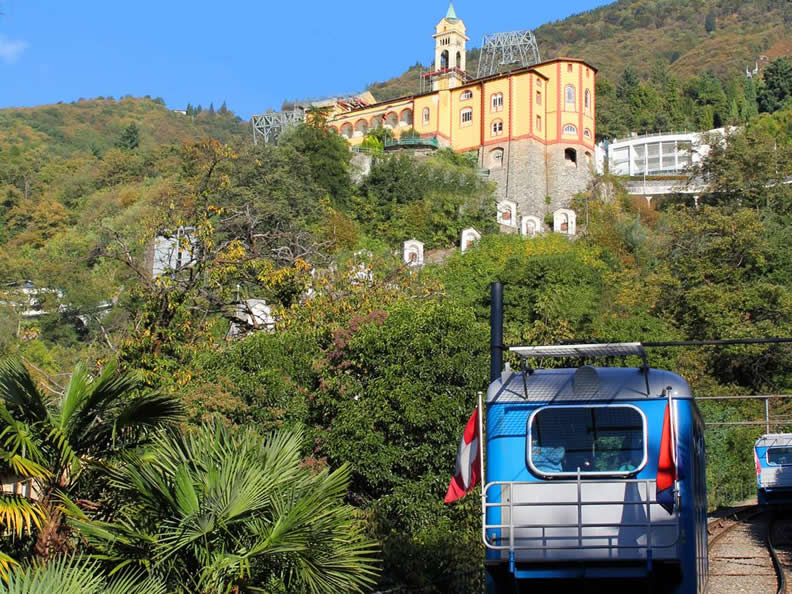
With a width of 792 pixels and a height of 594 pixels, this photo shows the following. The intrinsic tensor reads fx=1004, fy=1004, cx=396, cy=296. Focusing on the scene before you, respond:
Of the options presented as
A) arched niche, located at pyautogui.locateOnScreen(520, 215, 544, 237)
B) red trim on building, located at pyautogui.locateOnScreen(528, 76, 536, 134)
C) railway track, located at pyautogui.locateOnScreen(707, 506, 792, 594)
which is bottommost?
railway track, located at pyautogui.locateOnScreen(707, 506, 792, 594)

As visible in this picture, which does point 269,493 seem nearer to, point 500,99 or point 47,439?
point 47,439

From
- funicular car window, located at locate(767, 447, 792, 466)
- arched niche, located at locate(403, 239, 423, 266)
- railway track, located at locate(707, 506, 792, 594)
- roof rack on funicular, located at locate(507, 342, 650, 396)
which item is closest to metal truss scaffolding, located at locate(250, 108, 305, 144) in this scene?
arched niche, located at locate(403, 239, 423, 266)

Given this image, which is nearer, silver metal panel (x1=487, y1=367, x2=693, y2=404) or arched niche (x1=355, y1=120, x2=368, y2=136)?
silver metal panel (x1=487, y1=367, x2=693, y2=404)

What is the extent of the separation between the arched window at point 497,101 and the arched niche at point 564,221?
10875 mm

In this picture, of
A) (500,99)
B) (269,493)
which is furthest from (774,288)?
(269,493)

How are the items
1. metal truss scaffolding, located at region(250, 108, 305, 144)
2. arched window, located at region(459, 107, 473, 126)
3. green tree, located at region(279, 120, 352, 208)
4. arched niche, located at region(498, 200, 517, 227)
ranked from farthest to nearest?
metal truss scaffolding, located at region(250, 108, 305, 144) → arched window, located at region(459, 107, 473, 126) → green tree, located at region(279, 120, 352, 208) → arched niche, located at region(498, 200, 517, 227)

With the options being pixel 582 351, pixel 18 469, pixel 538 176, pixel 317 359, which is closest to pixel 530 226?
pixel 538 176

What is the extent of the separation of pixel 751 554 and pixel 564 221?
50.9 metres

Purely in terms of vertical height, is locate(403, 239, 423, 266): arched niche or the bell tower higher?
the bell tower

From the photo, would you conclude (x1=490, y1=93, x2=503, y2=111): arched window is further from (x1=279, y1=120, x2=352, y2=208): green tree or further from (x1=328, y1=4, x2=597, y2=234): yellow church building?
(x1=279, y1=120, x2=352, y2=208): green tree

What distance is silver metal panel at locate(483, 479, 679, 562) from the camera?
9648 mm

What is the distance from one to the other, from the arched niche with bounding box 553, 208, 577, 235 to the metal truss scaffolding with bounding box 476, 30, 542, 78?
16.7m

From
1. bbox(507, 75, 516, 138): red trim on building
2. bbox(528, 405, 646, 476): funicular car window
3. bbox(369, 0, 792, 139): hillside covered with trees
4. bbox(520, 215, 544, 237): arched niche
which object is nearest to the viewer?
bbox(528, 405, 646, 476): funicular car window

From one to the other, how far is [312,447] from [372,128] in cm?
6275
